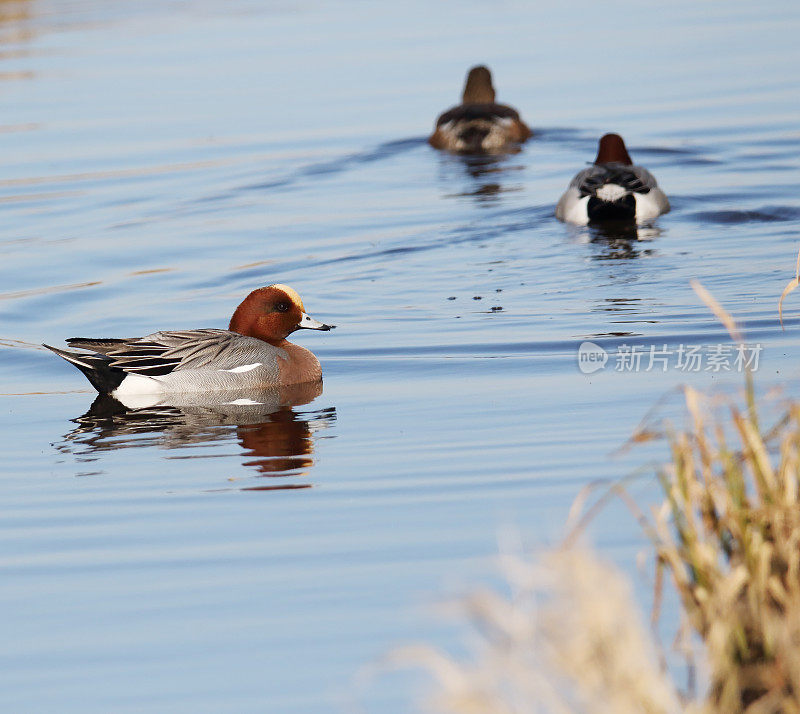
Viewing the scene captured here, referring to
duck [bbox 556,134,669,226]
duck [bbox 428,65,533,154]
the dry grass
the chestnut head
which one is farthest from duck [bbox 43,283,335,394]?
duck [bbox 428,65,533,154]

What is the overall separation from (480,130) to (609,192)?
14.5ft

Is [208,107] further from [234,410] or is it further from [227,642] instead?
[227,642]

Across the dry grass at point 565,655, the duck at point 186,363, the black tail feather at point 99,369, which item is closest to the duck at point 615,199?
the duck at point 186,363

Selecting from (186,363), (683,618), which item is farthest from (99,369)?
(683,618)

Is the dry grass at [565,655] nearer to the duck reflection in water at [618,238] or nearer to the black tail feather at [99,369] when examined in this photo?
the black tail feather at [99,369]

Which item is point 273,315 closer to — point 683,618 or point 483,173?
point 683,618

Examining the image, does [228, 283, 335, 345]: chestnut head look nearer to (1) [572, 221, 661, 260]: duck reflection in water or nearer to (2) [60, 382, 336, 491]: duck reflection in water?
(2) [60, 382, 336, 491]: duck reflection in water

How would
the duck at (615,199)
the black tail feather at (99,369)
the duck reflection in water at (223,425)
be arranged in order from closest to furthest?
1. the duck reflection in water at (223,425)
2. the black tail feather at (99,369)
3. the duck at (615,199)

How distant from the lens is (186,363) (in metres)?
8.34

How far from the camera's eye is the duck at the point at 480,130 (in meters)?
16.4

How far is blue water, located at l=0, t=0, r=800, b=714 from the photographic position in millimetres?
4809

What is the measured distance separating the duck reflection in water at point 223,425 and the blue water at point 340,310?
33mm

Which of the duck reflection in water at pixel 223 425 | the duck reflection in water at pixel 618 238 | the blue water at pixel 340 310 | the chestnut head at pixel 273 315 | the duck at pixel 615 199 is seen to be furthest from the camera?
the duck at pixel 615 199

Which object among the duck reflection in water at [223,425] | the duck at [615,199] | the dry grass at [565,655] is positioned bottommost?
the duck reflection in water at [223,425]
